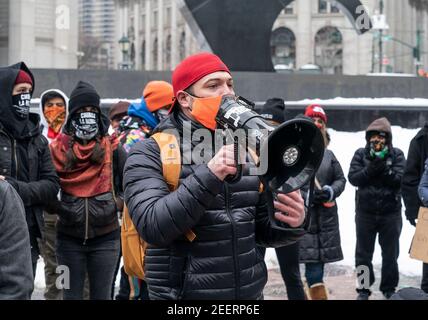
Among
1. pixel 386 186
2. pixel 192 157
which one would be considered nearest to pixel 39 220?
pixel 192 157

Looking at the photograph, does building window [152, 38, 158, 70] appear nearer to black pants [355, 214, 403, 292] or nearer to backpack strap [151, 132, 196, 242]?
black pants [355, 214, 403, 292]

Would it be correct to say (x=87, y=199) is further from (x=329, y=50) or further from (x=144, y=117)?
(x=329, y=50)

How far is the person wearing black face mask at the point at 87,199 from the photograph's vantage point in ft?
17.4

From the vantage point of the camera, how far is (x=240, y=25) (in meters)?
15.1

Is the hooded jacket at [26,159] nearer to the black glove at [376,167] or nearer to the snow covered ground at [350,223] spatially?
the snow covered ground at [350,223]

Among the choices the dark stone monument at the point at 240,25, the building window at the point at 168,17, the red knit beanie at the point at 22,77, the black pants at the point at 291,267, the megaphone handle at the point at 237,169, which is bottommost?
the black pants at the point at 291,267

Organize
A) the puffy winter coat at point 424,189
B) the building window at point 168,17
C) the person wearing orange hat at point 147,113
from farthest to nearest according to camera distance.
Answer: the building window at point 168,17
the puffy winter coat at point 424,189
the person wearing orange hat at point 147,113

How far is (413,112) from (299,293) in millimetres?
9292

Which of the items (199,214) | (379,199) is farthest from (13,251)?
(379,199)

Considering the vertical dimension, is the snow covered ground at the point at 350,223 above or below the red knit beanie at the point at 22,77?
below

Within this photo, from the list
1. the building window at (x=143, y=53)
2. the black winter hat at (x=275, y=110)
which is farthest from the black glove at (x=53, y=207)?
the building window at (x=143, y=53)

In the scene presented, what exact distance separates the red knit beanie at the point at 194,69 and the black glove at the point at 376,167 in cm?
444
